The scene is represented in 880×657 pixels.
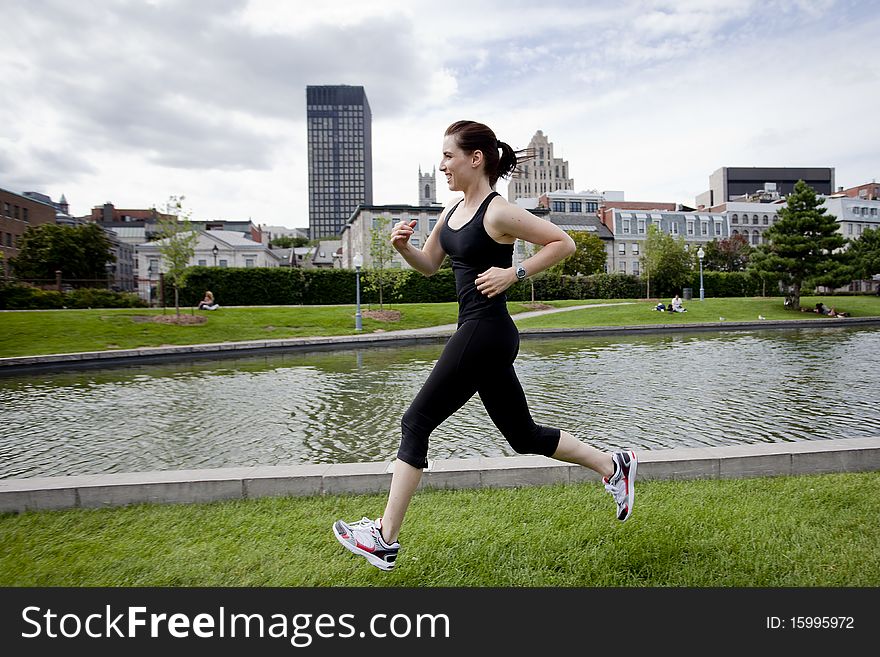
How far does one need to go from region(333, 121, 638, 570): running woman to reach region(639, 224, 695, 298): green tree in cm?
3821

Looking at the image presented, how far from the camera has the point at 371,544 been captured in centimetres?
255

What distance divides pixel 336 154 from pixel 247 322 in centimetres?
17773

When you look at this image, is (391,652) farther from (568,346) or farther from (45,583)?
(568,346)

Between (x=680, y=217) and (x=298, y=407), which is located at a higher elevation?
(x=680, y=217)

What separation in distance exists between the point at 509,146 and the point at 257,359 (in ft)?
43.5

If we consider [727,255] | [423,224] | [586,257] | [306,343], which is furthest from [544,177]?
[306,343]

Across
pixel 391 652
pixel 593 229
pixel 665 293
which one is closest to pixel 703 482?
pixel 391 652

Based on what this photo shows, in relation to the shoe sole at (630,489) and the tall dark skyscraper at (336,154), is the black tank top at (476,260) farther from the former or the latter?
the tall dark skyscraper at (336,154)

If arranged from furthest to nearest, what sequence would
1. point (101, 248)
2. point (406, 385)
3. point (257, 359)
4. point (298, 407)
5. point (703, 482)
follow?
1. point (101, 248)
2. point (257, 359)
3. point (406, 385)
4. point (298, 407)
5. point (703, 482)

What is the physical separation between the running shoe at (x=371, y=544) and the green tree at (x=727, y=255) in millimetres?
67232

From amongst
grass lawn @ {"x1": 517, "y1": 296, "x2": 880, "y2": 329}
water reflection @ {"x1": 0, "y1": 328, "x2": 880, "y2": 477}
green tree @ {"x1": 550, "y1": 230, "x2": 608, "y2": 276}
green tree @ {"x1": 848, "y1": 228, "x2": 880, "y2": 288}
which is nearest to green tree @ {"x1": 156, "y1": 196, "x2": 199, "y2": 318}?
water reflection @ {"x1": 0, "y1": 328, "x2": 880, "y2": 477}

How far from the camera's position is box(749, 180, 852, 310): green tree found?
1212 inches

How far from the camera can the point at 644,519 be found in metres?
3.09

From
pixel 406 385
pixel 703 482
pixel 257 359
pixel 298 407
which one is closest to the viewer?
pixel 703 482
